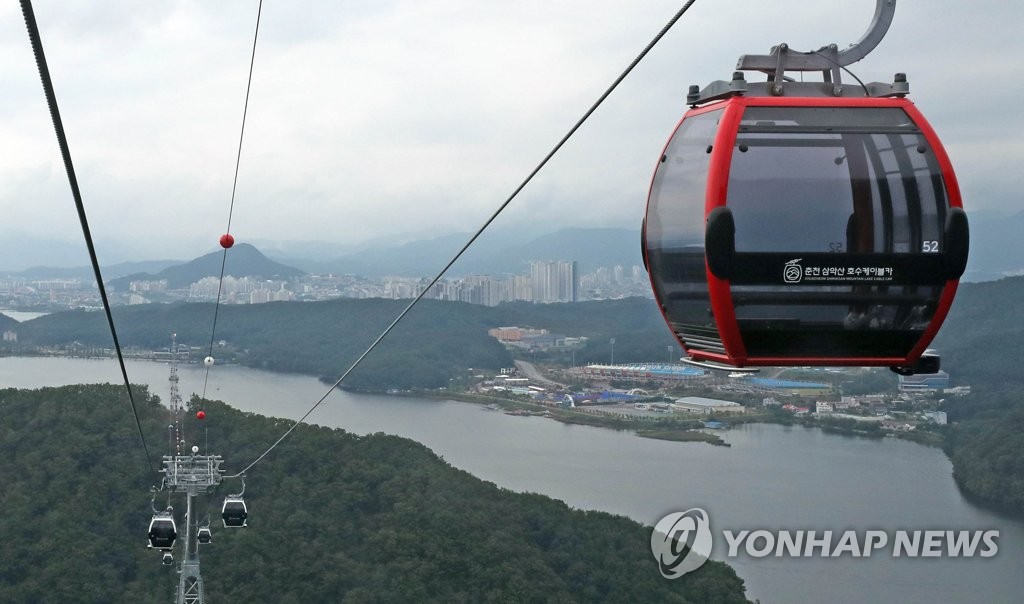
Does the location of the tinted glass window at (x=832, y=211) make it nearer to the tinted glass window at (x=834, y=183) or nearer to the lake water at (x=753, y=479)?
the tinted glass window at (x=834, y=183)

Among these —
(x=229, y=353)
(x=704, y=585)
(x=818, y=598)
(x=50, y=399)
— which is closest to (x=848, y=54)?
(x=704, y=585)

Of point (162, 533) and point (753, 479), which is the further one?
point (753, 479)

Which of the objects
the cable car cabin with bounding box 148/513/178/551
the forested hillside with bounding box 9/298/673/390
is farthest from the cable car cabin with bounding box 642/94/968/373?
the forested hillside with bounding box 9/298/673/390

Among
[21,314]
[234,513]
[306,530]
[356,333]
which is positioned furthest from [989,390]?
[21,314]

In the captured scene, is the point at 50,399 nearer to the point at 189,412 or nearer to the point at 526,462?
the point at 189,412

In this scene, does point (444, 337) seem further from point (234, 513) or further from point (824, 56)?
point (824, 56)
